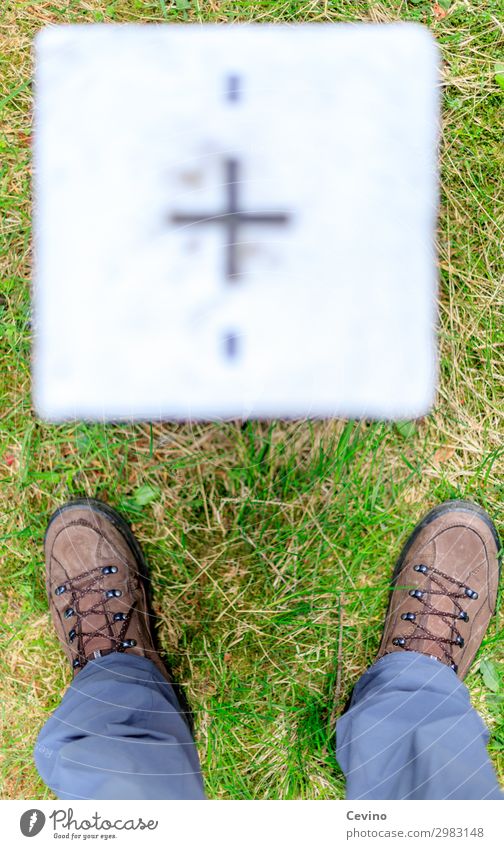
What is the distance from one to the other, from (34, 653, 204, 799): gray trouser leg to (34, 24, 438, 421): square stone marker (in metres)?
0.44

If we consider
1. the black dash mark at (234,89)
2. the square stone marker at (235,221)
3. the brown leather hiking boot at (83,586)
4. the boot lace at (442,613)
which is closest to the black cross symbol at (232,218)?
the square stone marker at (235,221)

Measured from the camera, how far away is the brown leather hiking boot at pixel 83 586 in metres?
1.07

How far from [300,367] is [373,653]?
53 cm

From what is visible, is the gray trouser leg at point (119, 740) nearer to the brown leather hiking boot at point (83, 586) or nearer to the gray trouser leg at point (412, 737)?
the brown leather hiking boot at point (83, 586)

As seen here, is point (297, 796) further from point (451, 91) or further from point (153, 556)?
point (451, 91)

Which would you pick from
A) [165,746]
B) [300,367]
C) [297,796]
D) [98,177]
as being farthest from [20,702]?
[98,177]

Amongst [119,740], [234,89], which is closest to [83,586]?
[119,740]

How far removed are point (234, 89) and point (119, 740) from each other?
1029 millimetres

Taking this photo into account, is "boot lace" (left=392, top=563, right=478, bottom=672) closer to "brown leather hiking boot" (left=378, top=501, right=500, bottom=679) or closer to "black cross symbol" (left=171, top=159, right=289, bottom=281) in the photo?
"brown leather hiking boot" (left=378, top=501, right=500, bottom=679)

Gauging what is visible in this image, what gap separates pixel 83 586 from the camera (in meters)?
1.09

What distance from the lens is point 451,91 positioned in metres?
1.06
